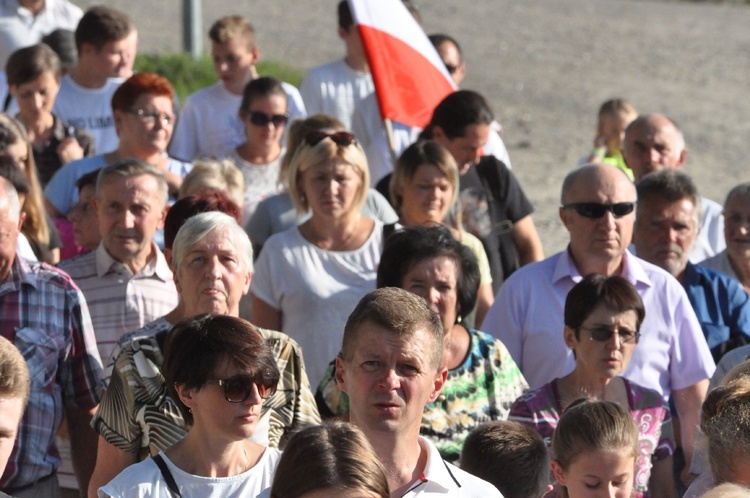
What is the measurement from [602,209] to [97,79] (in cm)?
389

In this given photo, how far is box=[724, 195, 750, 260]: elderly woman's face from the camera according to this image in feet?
22.4

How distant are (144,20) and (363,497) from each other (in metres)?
21.3

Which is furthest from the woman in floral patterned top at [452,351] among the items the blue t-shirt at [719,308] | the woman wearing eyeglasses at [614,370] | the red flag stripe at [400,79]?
the red flag stripe at [400,79]

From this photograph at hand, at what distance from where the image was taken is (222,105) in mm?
8859

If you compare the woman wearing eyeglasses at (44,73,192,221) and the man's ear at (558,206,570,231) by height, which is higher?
the woman wearing eyeglasses at (44,73,192,221)

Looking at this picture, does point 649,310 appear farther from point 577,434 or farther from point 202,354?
point 202,354

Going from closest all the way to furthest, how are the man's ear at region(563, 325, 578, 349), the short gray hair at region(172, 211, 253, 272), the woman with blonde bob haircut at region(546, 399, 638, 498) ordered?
the woman with blonde bob haircut at region(546, 399, 638, 498) < the short gray hair at region(172, 211, 253, 272) < the man's ear at region(563, 325, 578, 349)

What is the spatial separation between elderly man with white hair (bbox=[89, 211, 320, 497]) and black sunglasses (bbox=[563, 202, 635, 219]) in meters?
1.74

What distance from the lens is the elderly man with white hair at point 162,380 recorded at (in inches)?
178

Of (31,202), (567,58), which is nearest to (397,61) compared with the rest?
(31,202)

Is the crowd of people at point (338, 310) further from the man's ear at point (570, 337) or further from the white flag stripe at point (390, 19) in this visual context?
A: the white flag stripe at point (390, 19)

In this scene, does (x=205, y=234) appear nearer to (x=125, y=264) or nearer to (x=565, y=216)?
(x=125, y=264)

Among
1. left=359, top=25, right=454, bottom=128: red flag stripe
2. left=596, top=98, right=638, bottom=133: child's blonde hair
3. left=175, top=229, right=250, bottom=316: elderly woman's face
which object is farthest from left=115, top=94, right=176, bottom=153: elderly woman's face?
left=596, top=98, right=638, bottom=133: child's blonde hair

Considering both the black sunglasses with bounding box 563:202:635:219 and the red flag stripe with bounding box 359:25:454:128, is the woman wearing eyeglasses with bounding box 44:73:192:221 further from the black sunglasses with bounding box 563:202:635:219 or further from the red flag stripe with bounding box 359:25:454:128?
the black sunglasses with bounding box 563:202:635:219
